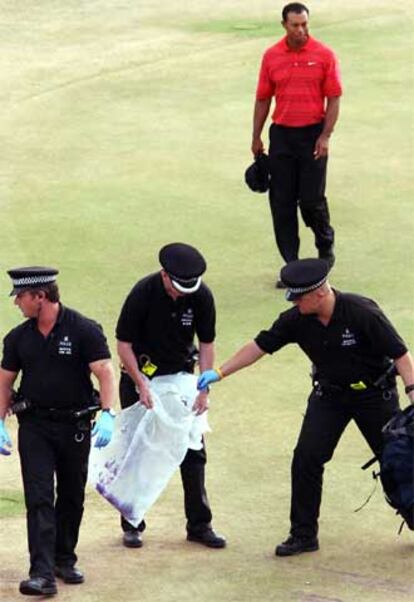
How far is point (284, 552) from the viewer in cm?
1034

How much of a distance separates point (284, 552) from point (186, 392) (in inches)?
42.9

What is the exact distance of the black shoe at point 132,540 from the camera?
1053cm

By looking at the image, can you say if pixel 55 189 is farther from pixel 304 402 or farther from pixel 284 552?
pixel 284 552

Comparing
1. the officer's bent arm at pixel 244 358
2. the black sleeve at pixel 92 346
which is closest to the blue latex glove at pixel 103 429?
the black sleeve at pixel 92 346

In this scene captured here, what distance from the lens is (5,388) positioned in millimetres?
9992

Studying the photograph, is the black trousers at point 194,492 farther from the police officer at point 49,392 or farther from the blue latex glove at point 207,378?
the police officer at point 49,392

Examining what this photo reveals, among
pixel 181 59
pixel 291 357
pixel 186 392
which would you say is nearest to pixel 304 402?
pixel 291 357

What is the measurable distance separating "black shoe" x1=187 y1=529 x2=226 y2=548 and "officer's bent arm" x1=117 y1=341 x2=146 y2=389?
3.00 feet

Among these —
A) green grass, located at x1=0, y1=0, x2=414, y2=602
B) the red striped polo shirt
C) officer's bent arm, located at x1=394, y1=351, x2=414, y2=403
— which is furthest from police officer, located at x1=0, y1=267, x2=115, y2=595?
the red striped polo shirt

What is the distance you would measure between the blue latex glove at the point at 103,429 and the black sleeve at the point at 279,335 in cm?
98

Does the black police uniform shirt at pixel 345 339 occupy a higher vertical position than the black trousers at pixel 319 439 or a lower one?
higher

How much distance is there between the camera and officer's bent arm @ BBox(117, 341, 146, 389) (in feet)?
34.3

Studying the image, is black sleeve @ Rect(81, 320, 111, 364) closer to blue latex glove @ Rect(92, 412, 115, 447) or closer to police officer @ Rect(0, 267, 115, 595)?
police officer @ Rect(0, 267, 115, 595)

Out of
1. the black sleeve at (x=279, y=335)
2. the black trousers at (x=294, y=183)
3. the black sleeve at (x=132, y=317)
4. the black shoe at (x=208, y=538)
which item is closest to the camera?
the black sleeve at (x=279, y=335)
